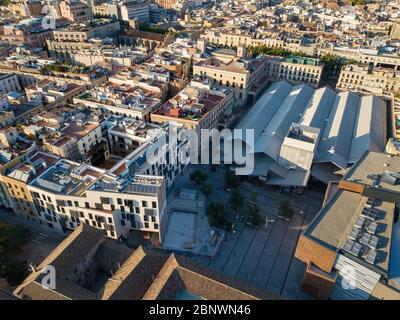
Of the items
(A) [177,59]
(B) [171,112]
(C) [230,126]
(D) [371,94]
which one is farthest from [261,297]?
(D) [371,94]

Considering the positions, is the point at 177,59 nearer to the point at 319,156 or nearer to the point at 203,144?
the point at 203,144

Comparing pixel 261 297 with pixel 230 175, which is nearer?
pixel 261 297

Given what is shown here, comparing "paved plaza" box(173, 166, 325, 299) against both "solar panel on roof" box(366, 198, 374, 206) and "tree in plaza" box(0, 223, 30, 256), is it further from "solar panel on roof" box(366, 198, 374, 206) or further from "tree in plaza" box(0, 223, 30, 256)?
"tree in plaza" box(0, 223, 30, 256)

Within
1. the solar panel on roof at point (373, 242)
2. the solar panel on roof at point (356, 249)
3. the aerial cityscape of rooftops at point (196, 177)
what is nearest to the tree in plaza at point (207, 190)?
the aerial cityscape of rooftops at point (196, 177)

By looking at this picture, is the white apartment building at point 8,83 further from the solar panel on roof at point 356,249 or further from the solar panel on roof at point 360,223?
the solar panel on roof at point 356,249

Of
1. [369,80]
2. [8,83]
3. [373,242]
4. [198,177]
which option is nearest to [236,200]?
[198,177]
